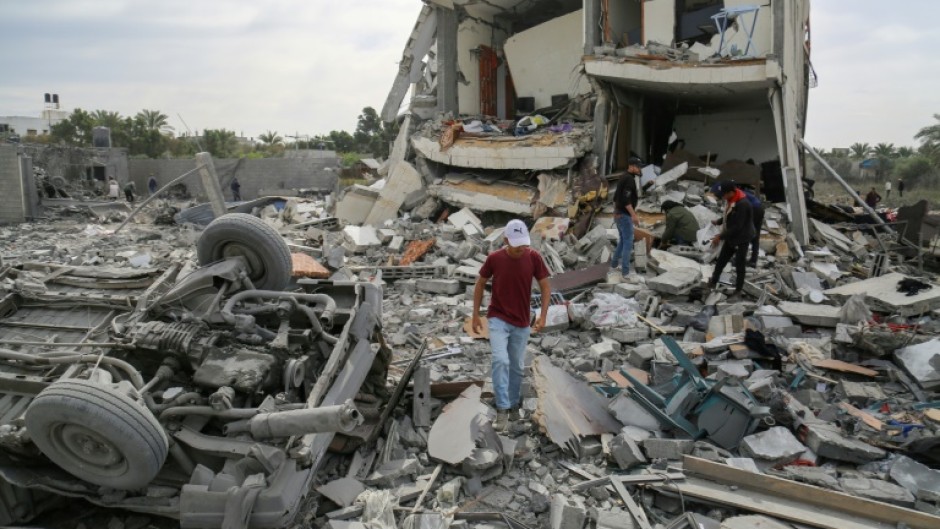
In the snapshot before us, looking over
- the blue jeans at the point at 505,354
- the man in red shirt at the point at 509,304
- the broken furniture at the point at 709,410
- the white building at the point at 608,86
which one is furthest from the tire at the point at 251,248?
the white building at the point at 608,86

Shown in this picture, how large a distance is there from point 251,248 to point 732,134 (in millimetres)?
15647

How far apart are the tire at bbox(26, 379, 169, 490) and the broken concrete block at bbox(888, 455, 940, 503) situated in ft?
14.5

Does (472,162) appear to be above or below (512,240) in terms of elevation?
above

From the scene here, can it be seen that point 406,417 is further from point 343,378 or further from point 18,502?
point 18,502

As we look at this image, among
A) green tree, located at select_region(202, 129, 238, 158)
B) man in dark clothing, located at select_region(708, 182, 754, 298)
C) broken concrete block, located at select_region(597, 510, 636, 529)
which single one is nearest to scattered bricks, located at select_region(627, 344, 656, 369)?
broken concrete block, located at select_region(597, 510, 636, 529)

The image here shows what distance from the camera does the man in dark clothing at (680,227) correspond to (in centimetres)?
1049

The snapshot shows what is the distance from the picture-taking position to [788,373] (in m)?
5.30

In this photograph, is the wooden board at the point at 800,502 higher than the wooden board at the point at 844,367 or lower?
lower

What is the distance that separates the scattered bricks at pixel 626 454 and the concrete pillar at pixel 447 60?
624 inches

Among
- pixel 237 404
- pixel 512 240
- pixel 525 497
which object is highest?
pixel 512 240

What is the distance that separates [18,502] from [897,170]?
41.0 metres

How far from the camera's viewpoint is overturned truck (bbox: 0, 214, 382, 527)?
116 inches

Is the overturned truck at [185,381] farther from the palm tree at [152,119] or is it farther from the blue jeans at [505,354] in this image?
the palm tree at [152,119]

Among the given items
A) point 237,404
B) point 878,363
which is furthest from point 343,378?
point 878,363
